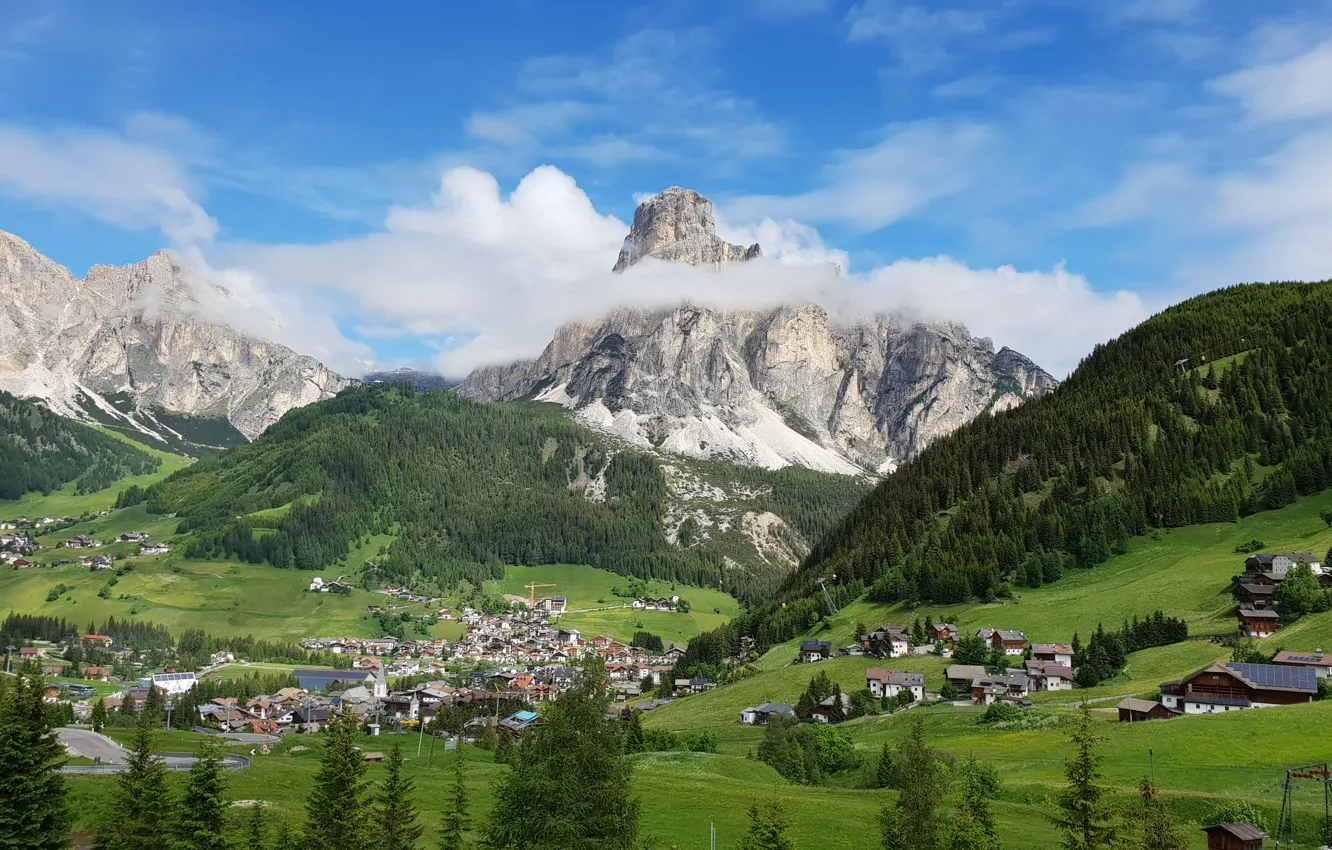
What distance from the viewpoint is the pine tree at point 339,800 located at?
42.3 meters

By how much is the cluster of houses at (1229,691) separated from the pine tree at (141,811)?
7694cm

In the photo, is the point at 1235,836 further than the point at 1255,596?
No

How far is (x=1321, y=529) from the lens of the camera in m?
130

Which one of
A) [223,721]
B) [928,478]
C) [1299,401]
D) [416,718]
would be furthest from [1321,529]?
[223,721]

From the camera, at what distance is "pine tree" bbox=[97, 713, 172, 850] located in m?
42.2

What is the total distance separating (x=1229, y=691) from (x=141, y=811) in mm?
85310

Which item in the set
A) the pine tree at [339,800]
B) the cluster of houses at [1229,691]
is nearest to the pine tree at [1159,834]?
the pine tree at [339,800]

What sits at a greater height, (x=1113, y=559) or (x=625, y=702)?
(x=1113, y=559)

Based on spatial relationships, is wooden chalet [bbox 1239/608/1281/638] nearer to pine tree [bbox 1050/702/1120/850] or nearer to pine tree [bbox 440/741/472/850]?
pine tree [bbox 1050/702/1120/850]

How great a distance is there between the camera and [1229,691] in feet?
275

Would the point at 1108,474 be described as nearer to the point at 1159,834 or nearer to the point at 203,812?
the point at 1159,834

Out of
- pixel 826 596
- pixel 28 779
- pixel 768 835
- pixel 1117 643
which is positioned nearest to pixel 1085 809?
pixel 768 835

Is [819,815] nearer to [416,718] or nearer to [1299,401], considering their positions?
[416,718]

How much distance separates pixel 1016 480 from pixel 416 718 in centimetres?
11593
